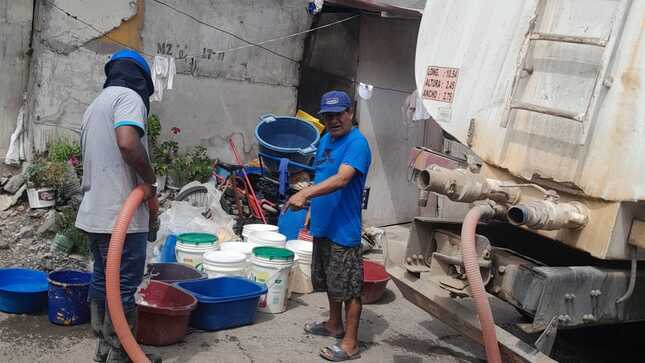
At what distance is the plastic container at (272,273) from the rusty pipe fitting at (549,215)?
2318 mm

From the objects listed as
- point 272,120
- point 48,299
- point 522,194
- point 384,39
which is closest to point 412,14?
point 384,39

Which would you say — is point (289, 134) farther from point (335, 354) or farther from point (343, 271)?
point (335, 354)

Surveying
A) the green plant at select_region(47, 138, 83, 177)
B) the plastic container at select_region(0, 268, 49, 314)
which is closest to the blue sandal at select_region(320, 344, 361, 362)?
the plastic container at select_region(0, 268, 49, 314)

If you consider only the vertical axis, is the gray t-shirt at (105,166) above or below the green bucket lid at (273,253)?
above

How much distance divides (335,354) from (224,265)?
1.23m

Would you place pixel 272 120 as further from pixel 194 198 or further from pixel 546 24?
pixel 546 24

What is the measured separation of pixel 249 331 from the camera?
4770 millimetres

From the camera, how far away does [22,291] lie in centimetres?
446

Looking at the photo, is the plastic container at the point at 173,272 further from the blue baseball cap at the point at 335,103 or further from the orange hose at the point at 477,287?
the orange hose at the point at 477,287

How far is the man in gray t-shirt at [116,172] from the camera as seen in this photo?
11.3 ft

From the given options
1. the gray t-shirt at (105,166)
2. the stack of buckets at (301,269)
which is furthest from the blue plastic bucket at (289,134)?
the gray t-shirt at (105,166)

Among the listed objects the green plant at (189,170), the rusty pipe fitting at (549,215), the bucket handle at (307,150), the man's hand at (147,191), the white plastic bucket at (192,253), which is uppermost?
the rusty pipe fitting at (549,215)

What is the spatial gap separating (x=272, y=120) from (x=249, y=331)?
365 cm

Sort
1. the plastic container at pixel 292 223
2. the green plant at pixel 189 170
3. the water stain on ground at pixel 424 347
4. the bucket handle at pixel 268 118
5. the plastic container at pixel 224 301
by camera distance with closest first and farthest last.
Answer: the plastic container at pixel 224 301
the water stain on ground at pixel 424 347
the plastic container at pixel 292 223
the green plant at pixel 189 170
the bucket handle at pixel 268 118
